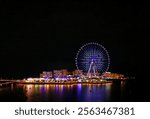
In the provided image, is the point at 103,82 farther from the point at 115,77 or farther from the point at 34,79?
the point at 34,79

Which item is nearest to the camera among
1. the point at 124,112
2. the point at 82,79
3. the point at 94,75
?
the point at 124,112

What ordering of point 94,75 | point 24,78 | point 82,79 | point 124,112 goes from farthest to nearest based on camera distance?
point 24,78
point 82,79
point 94,75
point 124,112

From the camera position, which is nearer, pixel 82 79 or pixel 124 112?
pixel 124 112

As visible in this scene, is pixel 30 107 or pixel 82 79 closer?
pixel 30 107

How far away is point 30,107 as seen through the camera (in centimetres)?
380

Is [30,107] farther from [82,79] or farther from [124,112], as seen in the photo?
[82,79]

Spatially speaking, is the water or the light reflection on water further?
the light reflection on water

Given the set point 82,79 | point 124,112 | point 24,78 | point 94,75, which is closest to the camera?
point 124,112

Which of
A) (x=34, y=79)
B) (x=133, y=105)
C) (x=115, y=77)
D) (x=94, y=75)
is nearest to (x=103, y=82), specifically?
(x=94, y=75)

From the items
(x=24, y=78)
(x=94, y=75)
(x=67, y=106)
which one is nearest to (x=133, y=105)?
(x=67, y=106)

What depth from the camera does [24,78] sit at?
2070 centimetres

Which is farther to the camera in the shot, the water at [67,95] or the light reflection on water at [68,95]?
the light reflection on water at [68,95]

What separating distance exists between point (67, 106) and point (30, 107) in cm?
40

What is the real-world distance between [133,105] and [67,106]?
0.72 m
